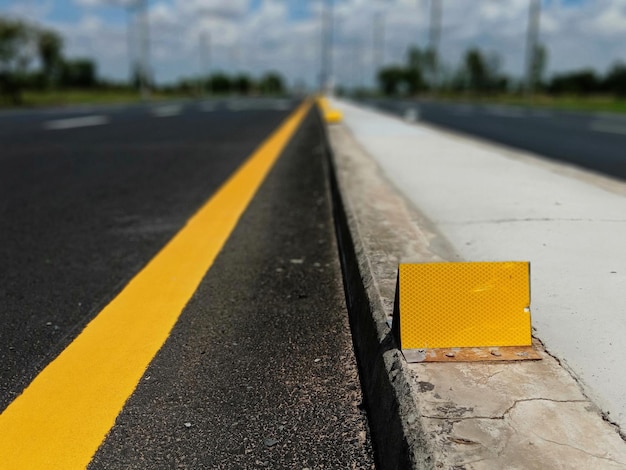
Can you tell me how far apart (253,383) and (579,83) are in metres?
98.9

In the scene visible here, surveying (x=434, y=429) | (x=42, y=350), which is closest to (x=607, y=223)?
(x=434, y=429)

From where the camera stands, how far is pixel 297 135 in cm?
1317

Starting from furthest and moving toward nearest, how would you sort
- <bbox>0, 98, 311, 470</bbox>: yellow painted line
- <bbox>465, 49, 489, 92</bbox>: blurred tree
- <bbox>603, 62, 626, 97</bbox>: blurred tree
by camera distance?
1. <bbox>465, 49, 489, 92</bbox>: blurred tree
2. <bbox>603, 62, 626, 97</bbox>: blurred tree
3. <bbox>0, 98, 311, 470</bbox>: yellow painted line

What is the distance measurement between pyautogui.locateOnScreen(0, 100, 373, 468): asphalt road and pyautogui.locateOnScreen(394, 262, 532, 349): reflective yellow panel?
0.31 meters

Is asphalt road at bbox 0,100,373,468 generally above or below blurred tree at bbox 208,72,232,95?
below

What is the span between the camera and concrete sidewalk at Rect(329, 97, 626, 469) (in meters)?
1.40

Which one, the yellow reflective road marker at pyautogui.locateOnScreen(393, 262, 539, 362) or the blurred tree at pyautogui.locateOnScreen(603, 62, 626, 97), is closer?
the yellow reflective road marker at pyautogui.locateOnScreen(393, 262, 539, 362)

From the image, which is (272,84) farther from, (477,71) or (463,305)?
(463,305)

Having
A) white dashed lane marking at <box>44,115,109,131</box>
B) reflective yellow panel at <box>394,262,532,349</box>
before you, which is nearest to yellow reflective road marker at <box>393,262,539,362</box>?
reflective yellow panel at <box>394,262,532,349</box>

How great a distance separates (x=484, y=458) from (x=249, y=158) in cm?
732

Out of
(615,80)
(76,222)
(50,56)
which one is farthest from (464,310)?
(615,80)

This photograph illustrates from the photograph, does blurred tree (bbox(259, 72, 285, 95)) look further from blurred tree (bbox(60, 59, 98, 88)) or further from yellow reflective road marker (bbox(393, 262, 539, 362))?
yellow reflective road marker (bbox(393, 262, 539, 362))

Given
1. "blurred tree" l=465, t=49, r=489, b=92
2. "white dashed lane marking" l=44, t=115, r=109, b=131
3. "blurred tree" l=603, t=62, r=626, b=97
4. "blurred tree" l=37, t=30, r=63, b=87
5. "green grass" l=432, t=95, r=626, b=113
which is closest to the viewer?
"white dashed lane marking" l=44, t=115, r=109, b=131

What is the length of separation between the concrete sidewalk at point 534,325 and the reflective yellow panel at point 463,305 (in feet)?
0.33
